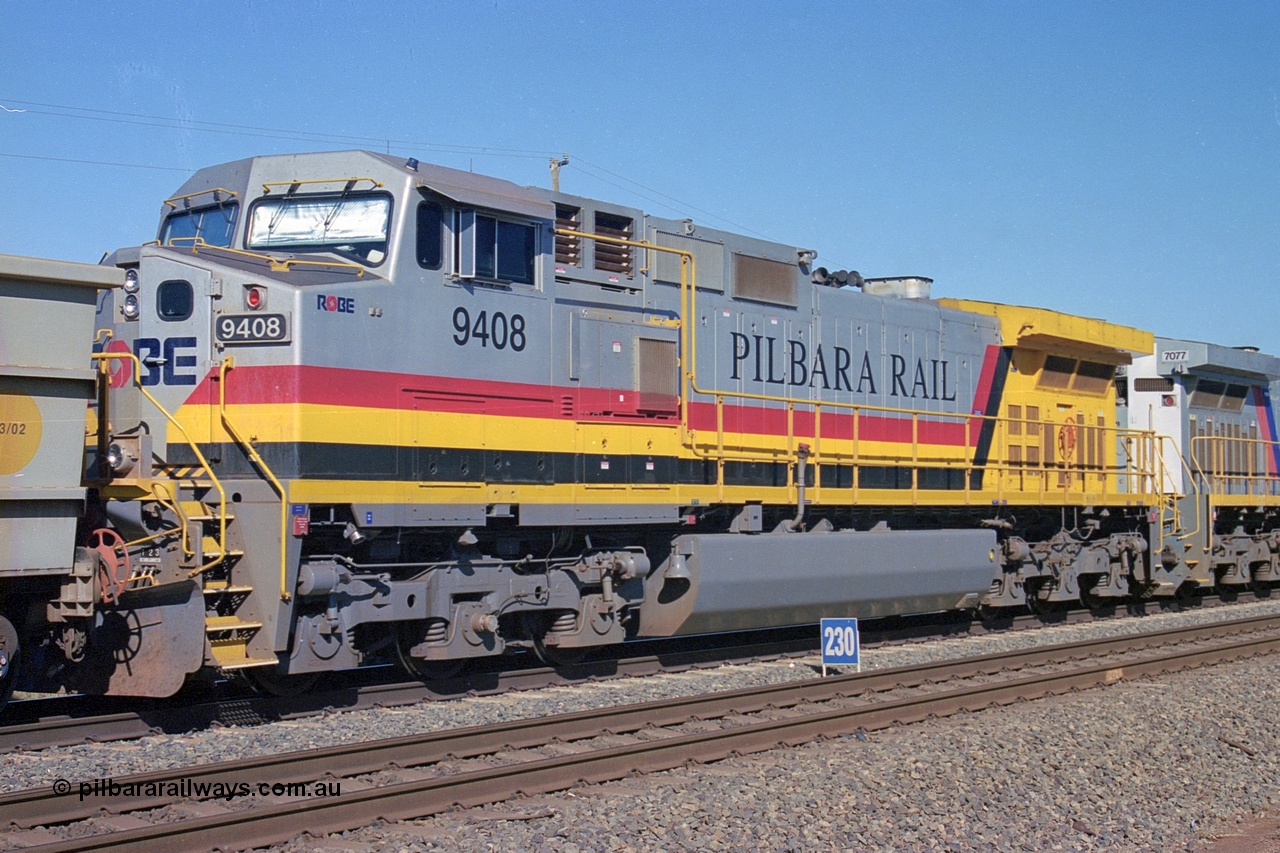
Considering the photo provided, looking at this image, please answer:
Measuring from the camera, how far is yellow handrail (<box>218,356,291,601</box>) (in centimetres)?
816

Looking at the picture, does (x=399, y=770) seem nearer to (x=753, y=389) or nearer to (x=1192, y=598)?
(x=753, y=389)

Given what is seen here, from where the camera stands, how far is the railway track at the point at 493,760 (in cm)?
589

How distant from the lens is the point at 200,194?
9805 mm

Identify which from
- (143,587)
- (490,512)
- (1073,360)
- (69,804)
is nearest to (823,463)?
(490,512)

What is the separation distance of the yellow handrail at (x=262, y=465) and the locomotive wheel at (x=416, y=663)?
5.39 feet

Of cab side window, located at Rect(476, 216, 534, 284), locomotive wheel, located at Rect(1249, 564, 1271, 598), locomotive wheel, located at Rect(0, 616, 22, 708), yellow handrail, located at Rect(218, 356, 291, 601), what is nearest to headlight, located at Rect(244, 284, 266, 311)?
yellow handrail, located at Rect(218, 356, 291, 601)

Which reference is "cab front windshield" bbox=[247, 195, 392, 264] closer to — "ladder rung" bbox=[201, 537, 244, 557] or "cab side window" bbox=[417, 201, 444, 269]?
"cab side window" bbox=[417, 201, 444, 269]

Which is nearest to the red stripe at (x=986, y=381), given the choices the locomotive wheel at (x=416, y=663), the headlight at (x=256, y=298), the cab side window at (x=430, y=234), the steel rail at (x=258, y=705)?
the steel rail at (x=258, y=705)

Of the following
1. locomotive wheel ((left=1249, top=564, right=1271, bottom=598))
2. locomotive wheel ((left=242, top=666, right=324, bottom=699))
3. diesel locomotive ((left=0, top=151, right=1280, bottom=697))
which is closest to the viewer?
diesel locomotive ((left=0, top=151, right=1280, bottom=697))

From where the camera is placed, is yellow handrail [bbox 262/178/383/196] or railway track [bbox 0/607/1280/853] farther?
yellow handrail [bbox 262/178/383/196]

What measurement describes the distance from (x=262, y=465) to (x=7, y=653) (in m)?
1.96

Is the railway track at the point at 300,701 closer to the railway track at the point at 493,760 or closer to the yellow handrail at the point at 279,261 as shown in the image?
the railway track at the point at 493,760

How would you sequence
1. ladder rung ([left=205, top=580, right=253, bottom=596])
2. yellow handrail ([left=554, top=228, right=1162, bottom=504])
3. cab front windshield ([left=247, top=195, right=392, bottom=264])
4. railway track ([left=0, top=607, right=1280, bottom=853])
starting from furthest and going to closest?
1. yellow handrail ([left=554, top=228, right=1162, bottom=504])
2. cab front windshield ([left=247, top=195, right=392, bottom=264])
3. ladder rung ([left=205, top=580, right=253, bottom=596])
4. railway track ([left=0, top=607, right=1280, bottom=853])

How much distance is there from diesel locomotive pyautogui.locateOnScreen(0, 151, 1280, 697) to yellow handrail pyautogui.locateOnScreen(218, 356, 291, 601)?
0.09ft
